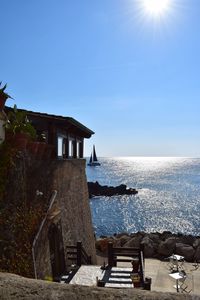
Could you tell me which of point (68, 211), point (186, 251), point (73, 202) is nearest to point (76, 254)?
point (68, 211)

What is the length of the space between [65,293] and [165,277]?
18.9 metres

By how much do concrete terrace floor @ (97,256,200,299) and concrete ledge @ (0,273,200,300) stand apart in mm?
14598

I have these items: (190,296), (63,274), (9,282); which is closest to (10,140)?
(63,274)

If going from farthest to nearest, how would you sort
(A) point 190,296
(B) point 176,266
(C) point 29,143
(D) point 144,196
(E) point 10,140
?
(D) point 144,196
(B) point 176,266
(C) point 29,143
(E) point 10,140
(A) point 190,296

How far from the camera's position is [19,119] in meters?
10.6

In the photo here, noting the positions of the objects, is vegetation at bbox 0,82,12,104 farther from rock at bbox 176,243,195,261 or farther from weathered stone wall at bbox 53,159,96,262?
rock at bbox 176,243,195,261

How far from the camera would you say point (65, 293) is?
6.81 ft

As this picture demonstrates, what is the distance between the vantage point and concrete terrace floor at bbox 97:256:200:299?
55.6 feet

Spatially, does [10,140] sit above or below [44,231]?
above

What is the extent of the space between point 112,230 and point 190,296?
175 ft

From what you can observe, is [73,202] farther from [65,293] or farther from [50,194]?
[65,293]

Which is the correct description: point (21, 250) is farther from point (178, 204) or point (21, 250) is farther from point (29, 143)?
point (178, 204)

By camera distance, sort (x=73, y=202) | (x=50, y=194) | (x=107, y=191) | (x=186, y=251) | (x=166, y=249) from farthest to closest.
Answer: (x=107, y=191)
(x=166, y=249)
(x=186, y=251)
(x=73, y=202)
(x=50, y=194)

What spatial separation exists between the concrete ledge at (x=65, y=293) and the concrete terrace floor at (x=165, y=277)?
14.6m
